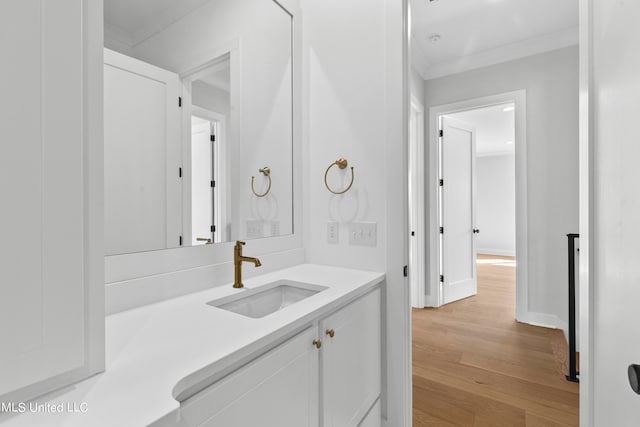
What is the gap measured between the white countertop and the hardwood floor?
4.11 ft

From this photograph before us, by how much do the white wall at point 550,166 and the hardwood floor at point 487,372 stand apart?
1.43ft

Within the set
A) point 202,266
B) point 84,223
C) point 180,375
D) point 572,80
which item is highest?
point 572,80

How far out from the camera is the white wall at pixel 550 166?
9.21 ft

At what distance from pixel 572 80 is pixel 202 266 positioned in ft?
11.7

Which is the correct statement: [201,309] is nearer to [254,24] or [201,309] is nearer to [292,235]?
[292,235]

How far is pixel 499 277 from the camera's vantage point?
5.07m

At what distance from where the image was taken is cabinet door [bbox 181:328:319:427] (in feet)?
2.10

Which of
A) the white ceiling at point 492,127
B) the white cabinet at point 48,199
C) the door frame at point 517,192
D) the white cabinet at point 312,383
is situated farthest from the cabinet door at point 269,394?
the white ceiling at point 492,127

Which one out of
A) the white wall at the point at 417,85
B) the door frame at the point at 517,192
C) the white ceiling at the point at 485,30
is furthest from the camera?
the white wall at the point at 417,85

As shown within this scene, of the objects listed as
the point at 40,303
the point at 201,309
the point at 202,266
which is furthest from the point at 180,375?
the point at 202,266

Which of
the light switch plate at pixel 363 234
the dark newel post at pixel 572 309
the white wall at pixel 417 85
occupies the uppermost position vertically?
the white wall at pixel 417 85

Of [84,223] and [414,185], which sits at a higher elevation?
[414,185]

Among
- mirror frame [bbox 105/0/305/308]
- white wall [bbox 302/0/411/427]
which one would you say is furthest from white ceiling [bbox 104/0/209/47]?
white wall [bbox 302/0/411/427]

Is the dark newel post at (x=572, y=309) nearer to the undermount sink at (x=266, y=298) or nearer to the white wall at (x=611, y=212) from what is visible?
the white wall at (x=611, y=212)
